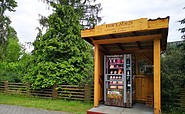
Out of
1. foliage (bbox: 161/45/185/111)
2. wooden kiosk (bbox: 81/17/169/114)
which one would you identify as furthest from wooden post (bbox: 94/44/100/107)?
foliage (bbox: 161/45/185/111)

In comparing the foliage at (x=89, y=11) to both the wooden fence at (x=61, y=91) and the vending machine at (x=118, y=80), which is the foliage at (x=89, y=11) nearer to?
the wooden fence at (x=61, y=91)

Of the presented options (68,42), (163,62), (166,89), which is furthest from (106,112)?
(68,42)

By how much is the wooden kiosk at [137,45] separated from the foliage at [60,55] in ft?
7.49

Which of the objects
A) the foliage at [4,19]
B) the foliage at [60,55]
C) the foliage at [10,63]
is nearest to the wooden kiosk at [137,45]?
the foliage at [60,55]

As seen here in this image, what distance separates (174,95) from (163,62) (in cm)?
136

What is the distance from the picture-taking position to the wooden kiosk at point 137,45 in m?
4.86

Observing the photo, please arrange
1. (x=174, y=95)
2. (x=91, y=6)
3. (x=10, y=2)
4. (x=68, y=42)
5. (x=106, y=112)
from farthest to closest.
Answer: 1. (x=91, y=6)
2. (x=10, y=2)
3. (x=68, y=42)
4. (x=174, y=95)
5. (x=106, y=112)

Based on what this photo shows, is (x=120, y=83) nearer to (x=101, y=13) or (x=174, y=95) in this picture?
(x=174, y=95)

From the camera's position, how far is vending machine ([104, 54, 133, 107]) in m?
5.78

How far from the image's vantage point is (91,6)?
15.1m

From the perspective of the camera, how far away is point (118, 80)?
593 centimetres

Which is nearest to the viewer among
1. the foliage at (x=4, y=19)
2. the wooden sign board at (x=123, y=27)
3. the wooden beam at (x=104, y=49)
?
the wooden sign board at (x=123, y=27)

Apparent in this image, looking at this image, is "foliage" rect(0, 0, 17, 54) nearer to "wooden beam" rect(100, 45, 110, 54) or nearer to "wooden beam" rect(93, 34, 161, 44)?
"wooden beam" rect(100, 45, 110, 54)

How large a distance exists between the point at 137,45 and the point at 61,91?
14.3 feet
